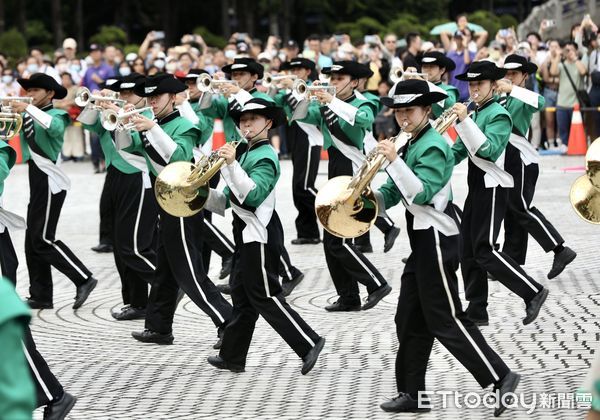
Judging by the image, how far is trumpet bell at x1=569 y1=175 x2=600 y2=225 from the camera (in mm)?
9047

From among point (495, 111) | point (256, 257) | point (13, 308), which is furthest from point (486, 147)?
point (13, 308)

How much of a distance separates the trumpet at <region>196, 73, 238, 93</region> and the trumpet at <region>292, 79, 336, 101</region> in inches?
21.7

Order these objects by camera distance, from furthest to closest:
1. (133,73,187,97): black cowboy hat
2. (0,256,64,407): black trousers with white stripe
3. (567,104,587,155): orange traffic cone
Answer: (567,104,587,155): orange traffic cone < (133,73,187,97): black cowboy hat < (0,256,64,407): black trousers with white stripe

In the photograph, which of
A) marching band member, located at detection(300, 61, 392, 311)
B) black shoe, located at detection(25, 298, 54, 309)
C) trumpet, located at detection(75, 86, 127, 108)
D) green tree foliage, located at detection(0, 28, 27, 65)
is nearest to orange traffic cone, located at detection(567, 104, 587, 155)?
marching band member, located at detection(300, 61, 392, 311)

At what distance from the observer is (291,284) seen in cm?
1154

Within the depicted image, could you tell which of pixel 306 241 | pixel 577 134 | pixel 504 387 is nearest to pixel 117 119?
pixel 504 387

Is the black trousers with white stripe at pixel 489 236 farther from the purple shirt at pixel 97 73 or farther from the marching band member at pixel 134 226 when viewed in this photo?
the purple shirt at pixel 97 73

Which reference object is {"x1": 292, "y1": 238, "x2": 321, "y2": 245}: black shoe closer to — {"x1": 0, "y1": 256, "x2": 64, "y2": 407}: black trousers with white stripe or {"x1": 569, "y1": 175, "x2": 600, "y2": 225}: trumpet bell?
{"x1": 569, "y1": 175, "x2": 600, "y2": 225}: trumpet bell

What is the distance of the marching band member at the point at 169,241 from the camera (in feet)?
30.2

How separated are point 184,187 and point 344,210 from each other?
136 centimetres

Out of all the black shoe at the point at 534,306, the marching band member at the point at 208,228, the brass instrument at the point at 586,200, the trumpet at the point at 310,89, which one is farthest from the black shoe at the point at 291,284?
the brass instrument at the point at 586,200

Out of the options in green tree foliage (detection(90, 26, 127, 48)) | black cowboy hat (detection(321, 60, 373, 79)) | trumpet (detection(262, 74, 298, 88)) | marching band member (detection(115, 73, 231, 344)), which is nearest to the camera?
marching band member (detection(115, 73, 231, 344))

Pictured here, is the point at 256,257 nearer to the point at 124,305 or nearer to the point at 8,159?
the point at 8,159

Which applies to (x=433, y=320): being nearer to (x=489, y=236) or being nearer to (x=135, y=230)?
(x=489, y=236)
